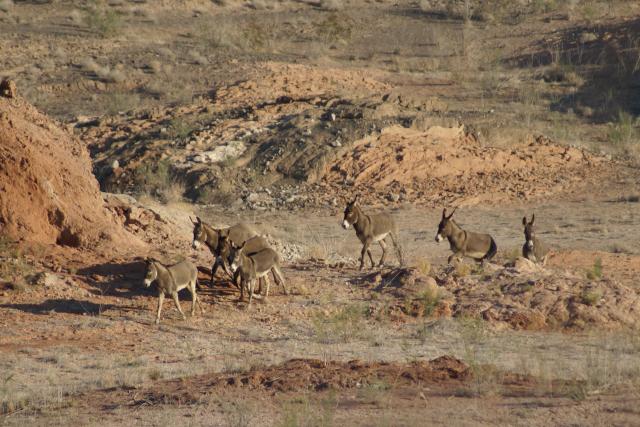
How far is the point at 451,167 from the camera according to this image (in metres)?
32.4

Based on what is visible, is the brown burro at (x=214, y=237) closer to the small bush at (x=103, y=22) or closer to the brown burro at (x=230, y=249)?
the brown burro at (x=230, y=249)

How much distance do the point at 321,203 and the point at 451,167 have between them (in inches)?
176

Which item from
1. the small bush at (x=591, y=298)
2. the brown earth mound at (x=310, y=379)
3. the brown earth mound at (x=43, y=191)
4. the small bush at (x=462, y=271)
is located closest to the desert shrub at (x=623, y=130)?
the small bush at (x=462, y=271)

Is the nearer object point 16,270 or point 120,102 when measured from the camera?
point 16,270

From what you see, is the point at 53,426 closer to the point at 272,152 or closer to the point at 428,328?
the point at 428,328

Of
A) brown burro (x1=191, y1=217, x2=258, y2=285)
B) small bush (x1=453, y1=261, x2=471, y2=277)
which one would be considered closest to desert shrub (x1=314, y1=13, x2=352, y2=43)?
brown burro (x1=191, y1=217, x2=258, y2=285)

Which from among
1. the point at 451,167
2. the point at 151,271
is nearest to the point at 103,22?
the point at 451,167

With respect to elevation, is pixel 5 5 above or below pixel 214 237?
above

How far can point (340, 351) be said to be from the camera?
14.9 m

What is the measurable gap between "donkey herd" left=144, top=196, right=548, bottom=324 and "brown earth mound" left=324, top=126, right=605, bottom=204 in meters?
9.79

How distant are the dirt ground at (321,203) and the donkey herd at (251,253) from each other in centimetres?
46

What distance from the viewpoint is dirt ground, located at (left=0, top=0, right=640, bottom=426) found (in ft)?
39.5

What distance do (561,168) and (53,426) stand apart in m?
24.7

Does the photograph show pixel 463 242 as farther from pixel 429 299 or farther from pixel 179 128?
pixel 179 128
